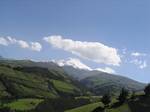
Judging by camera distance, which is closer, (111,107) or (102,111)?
(102,111)

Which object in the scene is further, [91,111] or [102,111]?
[91,111]

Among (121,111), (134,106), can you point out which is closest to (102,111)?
(121,111)

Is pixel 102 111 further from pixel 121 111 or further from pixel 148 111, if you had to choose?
pixel 148 111

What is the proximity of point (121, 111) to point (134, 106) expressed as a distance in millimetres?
15652

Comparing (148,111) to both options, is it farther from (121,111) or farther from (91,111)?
(91,111)

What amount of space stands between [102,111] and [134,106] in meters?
28.3

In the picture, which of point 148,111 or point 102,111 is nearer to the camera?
point 102,111

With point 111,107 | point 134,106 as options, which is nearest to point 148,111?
point 134,106

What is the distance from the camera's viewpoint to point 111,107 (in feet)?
635

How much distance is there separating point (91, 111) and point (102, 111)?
18499 mm

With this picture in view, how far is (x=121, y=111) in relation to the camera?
187125 mm

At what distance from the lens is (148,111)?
19425cm

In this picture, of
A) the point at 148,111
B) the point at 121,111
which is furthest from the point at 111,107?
the point at 148,111

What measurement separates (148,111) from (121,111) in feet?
60.9
